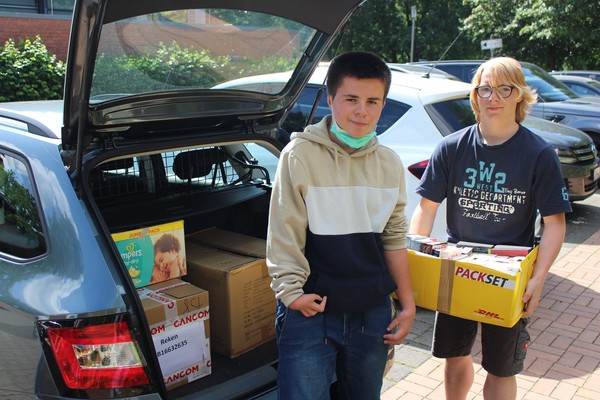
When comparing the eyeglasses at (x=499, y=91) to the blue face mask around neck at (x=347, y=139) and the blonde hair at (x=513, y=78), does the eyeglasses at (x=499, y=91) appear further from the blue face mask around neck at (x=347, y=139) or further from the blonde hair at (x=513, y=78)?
the blue face mask around neck at (x=347, y=139)

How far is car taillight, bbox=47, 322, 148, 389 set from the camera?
1876 millimetres

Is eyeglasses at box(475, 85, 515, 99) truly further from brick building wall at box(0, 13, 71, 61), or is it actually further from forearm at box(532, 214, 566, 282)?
brick building wall at box(0, 13, 71, 61)

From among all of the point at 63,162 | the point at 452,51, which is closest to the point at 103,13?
the point at 63,162

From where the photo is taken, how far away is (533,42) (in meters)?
23.1

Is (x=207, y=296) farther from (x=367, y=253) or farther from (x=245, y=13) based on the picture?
(x=245, y=13)

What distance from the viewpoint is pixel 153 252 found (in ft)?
9.22

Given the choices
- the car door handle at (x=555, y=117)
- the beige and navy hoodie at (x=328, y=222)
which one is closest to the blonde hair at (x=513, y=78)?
the beige and navy hoodie at (x=328, y=222)

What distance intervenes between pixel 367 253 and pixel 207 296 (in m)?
1.01

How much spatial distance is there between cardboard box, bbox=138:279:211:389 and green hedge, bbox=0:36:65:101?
8875 mm

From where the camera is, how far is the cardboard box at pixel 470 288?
7.25 feet

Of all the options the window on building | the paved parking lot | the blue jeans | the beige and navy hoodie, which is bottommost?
the paved parking lot

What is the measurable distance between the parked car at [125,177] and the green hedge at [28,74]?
8.40 meters

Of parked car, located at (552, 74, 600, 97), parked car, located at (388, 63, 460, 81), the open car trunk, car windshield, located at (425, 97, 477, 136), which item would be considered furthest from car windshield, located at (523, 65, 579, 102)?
the open car trunk

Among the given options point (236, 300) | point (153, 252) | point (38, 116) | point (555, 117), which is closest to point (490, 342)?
point (236, 300)
